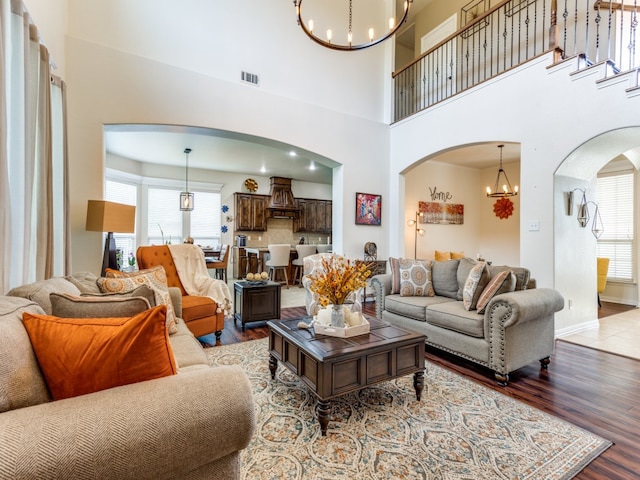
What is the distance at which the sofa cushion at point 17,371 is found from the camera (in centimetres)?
91

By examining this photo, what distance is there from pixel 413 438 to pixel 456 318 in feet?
4.34

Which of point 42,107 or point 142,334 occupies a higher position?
point 42,107

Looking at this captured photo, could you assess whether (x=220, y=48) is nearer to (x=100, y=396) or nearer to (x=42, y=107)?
(x=42, y=107)

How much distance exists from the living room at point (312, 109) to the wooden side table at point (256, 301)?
1730 mm

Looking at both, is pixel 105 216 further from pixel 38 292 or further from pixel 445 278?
pixel 445 278

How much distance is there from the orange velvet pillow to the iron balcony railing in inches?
184

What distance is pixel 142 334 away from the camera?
3.33ft

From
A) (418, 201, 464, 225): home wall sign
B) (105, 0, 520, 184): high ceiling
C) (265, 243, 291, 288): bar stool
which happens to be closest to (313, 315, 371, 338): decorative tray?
(105, 0, 520, 184): high ceiling

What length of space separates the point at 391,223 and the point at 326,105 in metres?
2.44

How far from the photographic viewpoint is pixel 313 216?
9266 millimetres

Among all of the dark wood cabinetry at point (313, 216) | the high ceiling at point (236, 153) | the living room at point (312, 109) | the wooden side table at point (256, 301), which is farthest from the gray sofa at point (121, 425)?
the dark wood cabinetry at point (313, 216)

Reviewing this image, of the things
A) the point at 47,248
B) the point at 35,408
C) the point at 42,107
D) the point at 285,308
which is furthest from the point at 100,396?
the point at 285,308

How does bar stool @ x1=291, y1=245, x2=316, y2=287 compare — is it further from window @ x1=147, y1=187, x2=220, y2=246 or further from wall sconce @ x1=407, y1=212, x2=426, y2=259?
window @ x1=147, y1=187, x2=220, y2=246

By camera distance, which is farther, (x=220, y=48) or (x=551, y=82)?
(x=220, y=48)
